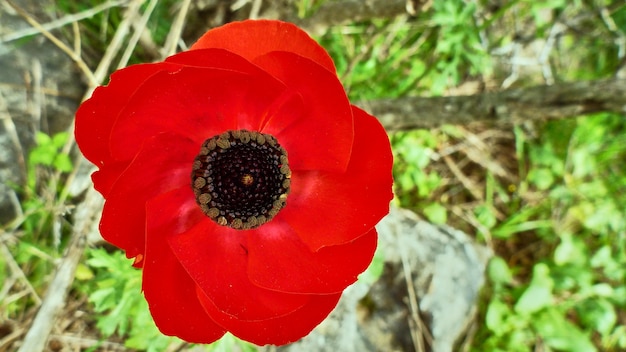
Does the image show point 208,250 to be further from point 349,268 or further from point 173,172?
point 349,268

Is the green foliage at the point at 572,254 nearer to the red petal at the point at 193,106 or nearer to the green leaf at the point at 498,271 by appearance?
the green leaf at the point at 498,271

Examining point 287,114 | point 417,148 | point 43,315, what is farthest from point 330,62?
point 417,148

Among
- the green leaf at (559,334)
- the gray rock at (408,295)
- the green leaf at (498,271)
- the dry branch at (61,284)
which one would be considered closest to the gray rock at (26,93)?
the dry branch at (61,284)

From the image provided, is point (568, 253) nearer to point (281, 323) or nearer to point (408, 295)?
point (408, 295)

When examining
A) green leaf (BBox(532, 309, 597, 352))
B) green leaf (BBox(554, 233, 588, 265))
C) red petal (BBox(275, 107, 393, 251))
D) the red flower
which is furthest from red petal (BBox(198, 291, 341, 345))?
green leaf (BBox(554, 233, 588, 265))

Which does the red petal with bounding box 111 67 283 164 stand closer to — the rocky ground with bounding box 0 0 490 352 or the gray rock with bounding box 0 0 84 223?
the rocky ground with bounding box 0 0 490 352
